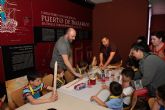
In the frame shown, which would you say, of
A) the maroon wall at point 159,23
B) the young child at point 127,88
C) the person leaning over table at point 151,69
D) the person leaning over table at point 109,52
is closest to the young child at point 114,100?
the young child at point 127,88

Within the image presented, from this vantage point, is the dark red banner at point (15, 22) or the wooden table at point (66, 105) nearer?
the wooden table at point (66, 105)

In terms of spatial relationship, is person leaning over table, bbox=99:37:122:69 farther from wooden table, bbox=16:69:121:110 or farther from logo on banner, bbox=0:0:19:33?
logo on banner, bbox=0:0:19:33

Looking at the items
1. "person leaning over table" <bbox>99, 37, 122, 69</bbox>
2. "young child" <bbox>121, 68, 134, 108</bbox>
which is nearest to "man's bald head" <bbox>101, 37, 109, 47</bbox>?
"person leaning over table" <bbox>99, 37, 122, 69</bbox>

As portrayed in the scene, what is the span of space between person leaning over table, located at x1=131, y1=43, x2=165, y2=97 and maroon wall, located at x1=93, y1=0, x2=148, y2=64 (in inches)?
90.2

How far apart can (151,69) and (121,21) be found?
2.70m

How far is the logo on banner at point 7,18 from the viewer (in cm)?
218

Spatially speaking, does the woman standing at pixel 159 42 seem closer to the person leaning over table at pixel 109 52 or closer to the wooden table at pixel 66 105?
the person leaning over table at pixel 109 52

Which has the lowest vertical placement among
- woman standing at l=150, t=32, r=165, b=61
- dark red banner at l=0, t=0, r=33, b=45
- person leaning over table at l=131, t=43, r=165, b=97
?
person leaning over table at l=131, t=43, r=165, b=97

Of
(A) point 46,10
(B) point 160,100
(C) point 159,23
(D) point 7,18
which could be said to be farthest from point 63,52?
(C) point 159,23

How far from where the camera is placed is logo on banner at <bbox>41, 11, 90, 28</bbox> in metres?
2.99

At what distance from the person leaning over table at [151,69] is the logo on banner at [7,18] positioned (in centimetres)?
184

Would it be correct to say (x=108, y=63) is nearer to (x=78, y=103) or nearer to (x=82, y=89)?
(x=82, y=89)

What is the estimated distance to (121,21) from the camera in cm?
431

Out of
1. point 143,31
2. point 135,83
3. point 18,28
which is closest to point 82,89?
point 135,83
